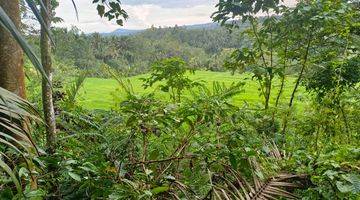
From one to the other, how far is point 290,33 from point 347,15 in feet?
1.33

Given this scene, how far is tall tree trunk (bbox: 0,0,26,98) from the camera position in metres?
1.57

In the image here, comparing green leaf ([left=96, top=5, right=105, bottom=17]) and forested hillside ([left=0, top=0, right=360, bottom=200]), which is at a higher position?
green leaf ([left=96, top=5, right=105, bottom=17])

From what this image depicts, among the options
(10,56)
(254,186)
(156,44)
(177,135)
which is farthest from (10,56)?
(156,44)

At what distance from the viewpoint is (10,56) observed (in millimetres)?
1589

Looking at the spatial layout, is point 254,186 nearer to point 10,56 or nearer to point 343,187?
point 343,187

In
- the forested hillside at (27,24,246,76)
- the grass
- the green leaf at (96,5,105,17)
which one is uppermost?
the green leaf at (96,5,105,17)

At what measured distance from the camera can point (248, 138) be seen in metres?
1.66

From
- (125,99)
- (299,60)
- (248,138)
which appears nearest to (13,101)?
(125,99)

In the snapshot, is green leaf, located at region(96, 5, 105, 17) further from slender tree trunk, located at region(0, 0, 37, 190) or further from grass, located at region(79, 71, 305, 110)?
slender tree trunk, located at region(0, 0, 37, 190)

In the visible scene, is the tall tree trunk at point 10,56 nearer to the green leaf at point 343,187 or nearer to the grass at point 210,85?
the grass at point 210,85

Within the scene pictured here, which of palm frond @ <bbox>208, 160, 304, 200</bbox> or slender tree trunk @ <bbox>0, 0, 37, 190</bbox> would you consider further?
slender tree trunk @ <bbox>0, 0, 37, 190</bbox>

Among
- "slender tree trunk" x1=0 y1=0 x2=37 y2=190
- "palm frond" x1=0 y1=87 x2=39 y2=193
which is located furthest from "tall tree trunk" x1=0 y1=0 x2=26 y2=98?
"palm frond" x1=0 y1=87 x2=39 y2=193

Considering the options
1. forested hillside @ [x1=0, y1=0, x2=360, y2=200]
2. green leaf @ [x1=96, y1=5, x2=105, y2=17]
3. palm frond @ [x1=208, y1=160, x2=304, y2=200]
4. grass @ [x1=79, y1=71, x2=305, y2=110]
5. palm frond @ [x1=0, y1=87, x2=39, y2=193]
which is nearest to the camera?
palm frond @ [x1=0, y1=87, x2=39, y2=193]

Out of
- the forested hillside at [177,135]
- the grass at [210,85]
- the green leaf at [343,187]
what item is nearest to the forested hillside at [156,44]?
the grass at [210,85]
